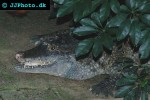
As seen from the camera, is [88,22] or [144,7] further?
[88,22]

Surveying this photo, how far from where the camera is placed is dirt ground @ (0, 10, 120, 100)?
4.43 meters

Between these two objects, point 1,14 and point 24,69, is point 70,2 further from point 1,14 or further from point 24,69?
point 1,14

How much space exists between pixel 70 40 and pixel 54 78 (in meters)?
0.66

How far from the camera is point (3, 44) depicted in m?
5.31

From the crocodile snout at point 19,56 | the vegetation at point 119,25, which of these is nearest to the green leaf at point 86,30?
the vegetation at point 119,25

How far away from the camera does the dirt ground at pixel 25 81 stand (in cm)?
443

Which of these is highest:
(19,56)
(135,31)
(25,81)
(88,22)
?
(88,22)

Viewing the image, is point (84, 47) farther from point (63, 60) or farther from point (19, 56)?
point (19, 56)

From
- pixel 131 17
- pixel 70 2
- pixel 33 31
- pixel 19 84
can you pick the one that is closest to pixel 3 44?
pixel 33 31

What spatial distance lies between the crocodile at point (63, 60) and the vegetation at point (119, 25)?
67cm

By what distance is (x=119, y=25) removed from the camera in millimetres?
3914

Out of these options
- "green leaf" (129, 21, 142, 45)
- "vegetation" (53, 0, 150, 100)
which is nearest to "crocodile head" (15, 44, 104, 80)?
"vegetation" (53, 0, 150, 100)

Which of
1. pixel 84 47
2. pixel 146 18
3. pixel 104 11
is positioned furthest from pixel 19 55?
pixel 146 18

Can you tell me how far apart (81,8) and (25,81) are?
4.26ft
